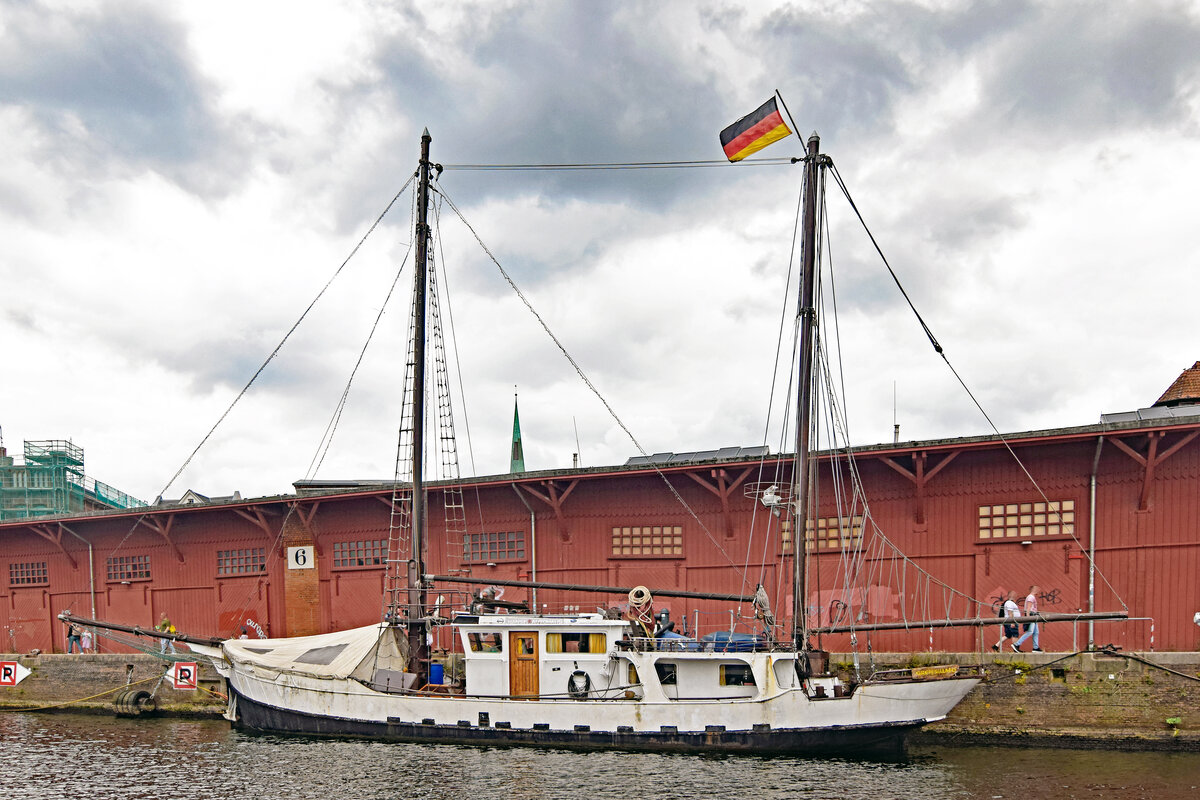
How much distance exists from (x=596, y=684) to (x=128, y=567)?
81.2 ft

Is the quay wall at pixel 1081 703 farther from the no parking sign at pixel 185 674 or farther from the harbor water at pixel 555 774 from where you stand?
the no parking sign at pixel 185 674

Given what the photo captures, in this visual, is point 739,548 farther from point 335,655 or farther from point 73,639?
point 73,639

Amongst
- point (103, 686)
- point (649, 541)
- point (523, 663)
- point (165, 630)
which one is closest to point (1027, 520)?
point (649, 541)

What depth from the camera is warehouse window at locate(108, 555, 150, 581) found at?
38375 mm

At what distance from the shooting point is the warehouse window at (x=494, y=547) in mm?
32781

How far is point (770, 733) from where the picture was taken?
22031mm

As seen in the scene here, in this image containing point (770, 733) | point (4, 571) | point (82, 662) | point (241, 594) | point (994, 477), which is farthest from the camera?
point (4, 571)

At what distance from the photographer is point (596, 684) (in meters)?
24.1

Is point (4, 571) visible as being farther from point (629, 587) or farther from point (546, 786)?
point (546, 786)

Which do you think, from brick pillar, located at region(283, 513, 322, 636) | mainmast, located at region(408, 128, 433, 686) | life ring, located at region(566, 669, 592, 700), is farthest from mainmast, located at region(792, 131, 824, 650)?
brick pillar, located at region(283, 513, 322, 636)

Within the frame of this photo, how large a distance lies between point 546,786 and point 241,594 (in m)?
21.7

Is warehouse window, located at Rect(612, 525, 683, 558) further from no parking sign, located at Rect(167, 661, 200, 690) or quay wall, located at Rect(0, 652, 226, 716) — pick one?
no parking sign, located at Rect(167, 661, 200, 690)

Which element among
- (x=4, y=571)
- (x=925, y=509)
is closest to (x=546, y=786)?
(x=925, y=509)

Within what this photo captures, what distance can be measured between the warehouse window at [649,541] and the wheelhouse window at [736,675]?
7.21m
